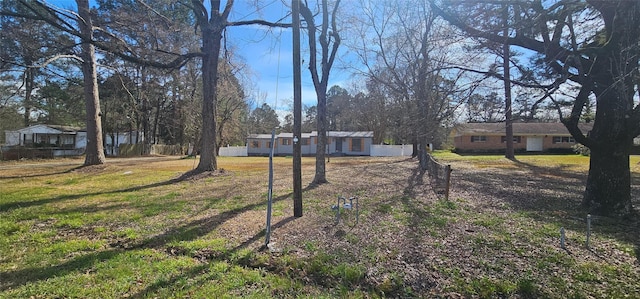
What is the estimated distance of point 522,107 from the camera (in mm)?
6223

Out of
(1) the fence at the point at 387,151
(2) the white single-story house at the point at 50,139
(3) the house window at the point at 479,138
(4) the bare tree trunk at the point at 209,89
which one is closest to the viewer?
(4) the bare tree trunk at the point at 209,89

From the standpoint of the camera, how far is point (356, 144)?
1420 inches

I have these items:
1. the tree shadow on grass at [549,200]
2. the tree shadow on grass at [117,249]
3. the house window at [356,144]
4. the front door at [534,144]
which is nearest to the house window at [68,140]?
the house window at [356,144]

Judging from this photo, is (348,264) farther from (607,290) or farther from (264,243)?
(607,290)

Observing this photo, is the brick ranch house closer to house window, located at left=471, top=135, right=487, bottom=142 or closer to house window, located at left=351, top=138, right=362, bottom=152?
house window, located at left=471, top=135, right=487, bottom=142

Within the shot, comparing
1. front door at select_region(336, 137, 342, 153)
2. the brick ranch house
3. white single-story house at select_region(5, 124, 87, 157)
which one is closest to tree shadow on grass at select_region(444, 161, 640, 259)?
the brick ranch house

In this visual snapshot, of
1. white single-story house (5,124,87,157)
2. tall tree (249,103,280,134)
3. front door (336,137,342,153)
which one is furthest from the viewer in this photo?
tall tree (249,103,280,134)

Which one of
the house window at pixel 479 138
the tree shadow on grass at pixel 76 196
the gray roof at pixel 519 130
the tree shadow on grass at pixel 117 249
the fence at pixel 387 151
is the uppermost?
the gray roof at pixel 519 130

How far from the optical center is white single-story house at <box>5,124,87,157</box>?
1067 inches

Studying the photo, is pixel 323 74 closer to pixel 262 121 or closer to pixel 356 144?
pixel 356 144

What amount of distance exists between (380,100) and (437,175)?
81.4ft

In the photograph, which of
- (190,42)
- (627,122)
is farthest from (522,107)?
(190,42)

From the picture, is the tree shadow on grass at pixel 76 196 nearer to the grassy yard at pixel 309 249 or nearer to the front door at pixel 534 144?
the grassy yard at pixel 309 249

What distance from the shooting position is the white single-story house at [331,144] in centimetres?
3566
